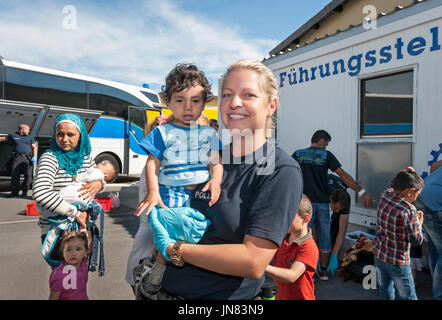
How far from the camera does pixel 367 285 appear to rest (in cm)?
363

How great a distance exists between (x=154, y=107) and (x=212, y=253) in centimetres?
1395

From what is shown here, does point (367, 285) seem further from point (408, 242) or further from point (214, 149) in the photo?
point (214, 149)

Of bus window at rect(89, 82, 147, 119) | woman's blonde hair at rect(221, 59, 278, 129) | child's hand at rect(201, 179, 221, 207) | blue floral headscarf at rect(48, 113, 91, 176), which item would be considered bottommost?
child's hand at rect(201, 179, 221, 207)

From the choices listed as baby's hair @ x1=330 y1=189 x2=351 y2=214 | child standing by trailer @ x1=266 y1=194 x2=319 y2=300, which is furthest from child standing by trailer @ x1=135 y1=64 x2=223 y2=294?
baby's hair @ x1=330 y1=189 x2=351 y2=214

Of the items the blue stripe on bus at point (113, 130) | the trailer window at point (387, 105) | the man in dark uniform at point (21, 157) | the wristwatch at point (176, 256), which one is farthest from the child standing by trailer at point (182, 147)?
the blue stripe on bus at point (113, 130)

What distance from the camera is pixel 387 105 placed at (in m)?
5.21

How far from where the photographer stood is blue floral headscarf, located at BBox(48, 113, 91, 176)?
223 centimetres

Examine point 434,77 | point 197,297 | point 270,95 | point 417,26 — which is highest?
point 417,26

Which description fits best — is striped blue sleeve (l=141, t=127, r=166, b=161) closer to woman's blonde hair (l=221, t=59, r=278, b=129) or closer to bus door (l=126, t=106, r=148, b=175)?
woman's blonde hair (l=221, t=59, r=278, b=129)

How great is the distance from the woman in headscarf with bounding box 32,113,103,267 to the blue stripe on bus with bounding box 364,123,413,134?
4.82 m

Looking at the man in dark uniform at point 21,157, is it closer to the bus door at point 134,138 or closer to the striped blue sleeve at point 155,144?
the bus door at point 134,138

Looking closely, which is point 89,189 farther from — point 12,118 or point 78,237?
point 12,118

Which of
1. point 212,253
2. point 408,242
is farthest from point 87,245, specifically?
point 408,242

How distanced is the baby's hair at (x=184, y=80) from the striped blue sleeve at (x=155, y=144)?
0.74 ft
